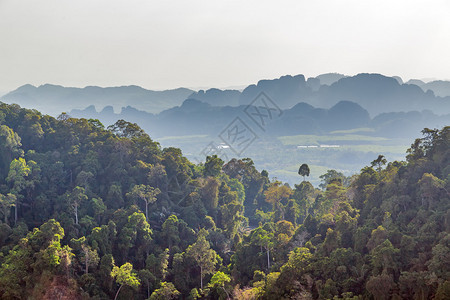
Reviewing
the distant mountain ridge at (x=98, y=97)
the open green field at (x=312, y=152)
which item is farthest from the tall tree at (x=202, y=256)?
the distant mountain ridge at (x=98, y=97)

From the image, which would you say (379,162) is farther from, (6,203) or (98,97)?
(98,97)

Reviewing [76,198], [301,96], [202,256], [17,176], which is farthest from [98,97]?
[202,256]

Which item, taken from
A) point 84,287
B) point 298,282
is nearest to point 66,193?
point 84,287

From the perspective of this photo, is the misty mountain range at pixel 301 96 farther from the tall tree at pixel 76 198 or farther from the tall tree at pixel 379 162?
the tall tree at pixel 76 198

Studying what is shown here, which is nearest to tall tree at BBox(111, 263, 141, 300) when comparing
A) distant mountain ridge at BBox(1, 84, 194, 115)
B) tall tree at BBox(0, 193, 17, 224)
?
tall tree at BBox(0, 193, 17, 224)

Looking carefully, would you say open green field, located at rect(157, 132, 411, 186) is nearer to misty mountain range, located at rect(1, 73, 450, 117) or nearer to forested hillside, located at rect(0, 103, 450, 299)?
misty mountain range, located at rect(1, 73, 450, 117)

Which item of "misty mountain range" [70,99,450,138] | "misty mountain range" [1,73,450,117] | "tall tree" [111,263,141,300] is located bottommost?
"tall tree" [111,263,141,300]
